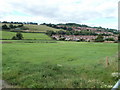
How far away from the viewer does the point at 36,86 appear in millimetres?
5656

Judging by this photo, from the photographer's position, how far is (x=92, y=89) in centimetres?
491

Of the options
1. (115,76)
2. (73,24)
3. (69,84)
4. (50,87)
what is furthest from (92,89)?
(73,24)

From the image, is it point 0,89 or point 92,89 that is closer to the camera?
point 92,89

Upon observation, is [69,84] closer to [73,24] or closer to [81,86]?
[81,86]

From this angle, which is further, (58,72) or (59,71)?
(59,71)

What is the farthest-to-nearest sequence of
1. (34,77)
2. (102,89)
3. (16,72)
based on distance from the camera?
(16,72), (34,77), (102,89)

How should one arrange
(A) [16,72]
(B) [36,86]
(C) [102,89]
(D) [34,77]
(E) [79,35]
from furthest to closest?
1. (E) [79,35]
2. (A) [16,72]
3. (D) [34,77]
4. (B) [36,86]
5. (C) [102,89]

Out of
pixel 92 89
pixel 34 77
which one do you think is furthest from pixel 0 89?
pixel 92 89

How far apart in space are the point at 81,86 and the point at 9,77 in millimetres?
4060

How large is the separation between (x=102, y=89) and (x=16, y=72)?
5113 mm

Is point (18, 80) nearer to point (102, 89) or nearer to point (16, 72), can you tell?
point (16, 72)

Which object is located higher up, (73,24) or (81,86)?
(73,24)

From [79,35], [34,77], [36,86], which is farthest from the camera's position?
[79,35]

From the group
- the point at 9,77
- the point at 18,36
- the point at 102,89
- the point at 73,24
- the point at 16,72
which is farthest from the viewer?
the point at 73,24
